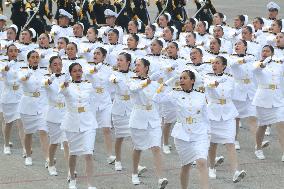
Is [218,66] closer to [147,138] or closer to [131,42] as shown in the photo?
[147,138]

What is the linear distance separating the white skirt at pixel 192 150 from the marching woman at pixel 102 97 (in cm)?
237

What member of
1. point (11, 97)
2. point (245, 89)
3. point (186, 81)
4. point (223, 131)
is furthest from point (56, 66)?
point (245, 89)

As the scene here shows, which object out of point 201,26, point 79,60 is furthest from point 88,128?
point 201,26

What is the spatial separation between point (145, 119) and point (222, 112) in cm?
125

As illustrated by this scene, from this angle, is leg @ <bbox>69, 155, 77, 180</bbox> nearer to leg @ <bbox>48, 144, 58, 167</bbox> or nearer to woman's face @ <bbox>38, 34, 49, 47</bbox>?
leg @ <bbox>48, 144, 58, 167</bbox>

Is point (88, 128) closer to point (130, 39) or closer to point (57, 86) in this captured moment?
point (57, 86)

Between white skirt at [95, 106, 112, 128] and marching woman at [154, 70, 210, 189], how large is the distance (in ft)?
7.92

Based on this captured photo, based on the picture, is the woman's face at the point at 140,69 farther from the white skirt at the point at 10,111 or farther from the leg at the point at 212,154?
the white skirt at the point at 10,111

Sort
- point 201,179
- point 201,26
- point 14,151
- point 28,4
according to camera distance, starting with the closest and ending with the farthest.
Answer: point 201,179 → point 14,151 → point 201,26 → point 28,4

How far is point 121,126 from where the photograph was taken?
1395cm

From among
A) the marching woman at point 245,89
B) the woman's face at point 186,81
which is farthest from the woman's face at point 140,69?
the marching woman at point 245,89

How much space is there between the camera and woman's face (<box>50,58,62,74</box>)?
13131mm

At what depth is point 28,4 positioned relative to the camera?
23469 millimetres

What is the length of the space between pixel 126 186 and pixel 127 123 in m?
1.32
